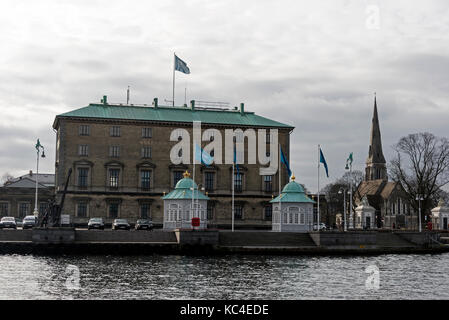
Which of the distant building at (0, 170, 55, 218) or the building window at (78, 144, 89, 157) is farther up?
the building window at (78, 144, 89, 157)

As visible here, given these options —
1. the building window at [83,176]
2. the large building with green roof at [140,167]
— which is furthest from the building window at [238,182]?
the building window at [83,176]

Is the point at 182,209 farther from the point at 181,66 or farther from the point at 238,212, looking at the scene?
the point at 181,66

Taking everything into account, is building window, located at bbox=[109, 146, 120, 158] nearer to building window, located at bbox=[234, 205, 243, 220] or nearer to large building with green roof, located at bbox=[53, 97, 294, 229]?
large building with green roof, located at bbox=[53, 97, 294, 229]

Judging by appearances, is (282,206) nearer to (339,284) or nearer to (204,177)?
(204,177)

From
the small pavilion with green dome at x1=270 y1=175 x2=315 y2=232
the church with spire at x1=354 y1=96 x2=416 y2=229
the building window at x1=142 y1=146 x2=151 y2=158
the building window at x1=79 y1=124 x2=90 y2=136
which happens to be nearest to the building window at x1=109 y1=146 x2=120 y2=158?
the building window at x1=142 y1=146 x2=151 y2=158

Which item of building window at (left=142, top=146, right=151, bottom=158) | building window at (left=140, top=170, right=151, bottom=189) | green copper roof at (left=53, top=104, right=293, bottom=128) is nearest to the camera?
building window at (left=140, top=170, right=151, bottom=189)

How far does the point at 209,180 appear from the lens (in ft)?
330

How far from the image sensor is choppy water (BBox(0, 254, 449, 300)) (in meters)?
36.5

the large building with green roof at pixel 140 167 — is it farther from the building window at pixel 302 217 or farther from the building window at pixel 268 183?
the building window at pixel 302 217

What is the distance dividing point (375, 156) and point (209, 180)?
9207cm

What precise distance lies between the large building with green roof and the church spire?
83.4 metres

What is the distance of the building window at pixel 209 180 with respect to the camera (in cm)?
10012
